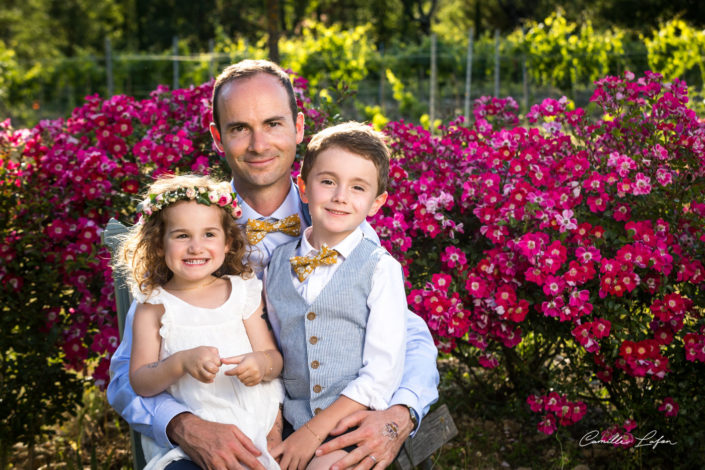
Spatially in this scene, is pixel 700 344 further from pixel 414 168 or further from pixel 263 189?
pixel 263 189

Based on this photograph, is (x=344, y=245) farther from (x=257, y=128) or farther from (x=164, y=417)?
(x=164, y=417)

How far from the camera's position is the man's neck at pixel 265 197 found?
2753 mm

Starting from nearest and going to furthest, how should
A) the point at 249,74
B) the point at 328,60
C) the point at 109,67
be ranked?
the point at 249,74 → the point at 328,60 → the point at 109,67

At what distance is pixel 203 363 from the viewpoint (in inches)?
78.2

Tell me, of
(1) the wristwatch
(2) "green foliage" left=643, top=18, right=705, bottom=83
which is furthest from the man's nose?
(2) "green foliage" left=643, top=18, right=705, bottom=83

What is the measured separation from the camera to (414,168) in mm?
3750

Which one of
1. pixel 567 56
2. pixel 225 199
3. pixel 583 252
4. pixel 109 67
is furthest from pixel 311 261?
pixel 109 67

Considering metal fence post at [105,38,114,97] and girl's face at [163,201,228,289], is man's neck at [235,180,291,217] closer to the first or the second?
girl's face at [163,201,228,289]

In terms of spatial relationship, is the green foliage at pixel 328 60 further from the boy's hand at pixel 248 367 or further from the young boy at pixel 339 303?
the boy's hand at pixel 248 367

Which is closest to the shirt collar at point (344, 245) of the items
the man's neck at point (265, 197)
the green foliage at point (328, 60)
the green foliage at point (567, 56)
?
the man's neck at point (265, 197)

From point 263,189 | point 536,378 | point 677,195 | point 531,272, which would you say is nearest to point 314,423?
point 263,189

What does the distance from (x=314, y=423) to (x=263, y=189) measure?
102 cm

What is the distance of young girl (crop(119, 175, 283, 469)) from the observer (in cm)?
216

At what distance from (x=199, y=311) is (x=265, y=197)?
0.65 meters
